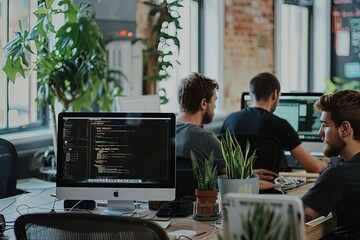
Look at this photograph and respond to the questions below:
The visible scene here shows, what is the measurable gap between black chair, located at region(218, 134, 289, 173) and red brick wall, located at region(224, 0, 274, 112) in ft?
10.6

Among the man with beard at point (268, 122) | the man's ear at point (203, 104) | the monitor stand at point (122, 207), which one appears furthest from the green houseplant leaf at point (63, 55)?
the monitor stand at point (122, 207)

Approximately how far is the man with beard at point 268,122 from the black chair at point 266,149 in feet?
1.31

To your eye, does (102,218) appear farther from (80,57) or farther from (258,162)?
(80,57)

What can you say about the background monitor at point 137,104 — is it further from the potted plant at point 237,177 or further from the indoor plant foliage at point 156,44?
the indoor plant foliage at point 156,44

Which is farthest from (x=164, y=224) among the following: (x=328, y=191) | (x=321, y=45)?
(x=321, y=45)

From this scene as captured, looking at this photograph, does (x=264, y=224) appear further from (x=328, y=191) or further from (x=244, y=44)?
(x=244, y=44)

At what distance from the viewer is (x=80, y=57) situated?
17.1 feet

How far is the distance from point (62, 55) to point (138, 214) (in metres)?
2.12

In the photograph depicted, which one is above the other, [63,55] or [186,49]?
[186,49]

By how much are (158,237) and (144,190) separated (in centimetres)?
106

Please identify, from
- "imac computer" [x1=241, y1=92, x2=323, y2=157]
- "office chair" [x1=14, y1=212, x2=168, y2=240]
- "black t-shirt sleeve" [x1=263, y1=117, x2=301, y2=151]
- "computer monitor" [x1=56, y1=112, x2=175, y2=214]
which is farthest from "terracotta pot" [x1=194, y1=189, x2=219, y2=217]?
"imac computer" [x1=241, y1=92, x2=323, y2=157]

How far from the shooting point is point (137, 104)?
452 centimetres

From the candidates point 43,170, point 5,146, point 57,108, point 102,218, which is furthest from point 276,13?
point 102,218

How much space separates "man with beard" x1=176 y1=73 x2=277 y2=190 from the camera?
390 cm
